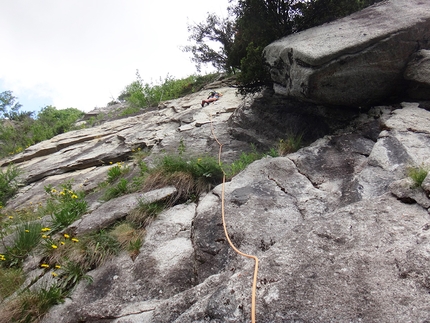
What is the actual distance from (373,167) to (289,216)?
139 centimetres

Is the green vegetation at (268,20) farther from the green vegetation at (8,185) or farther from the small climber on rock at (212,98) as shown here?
the green vegetation at (8,185)

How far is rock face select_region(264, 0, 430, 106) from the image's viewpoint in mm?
5047

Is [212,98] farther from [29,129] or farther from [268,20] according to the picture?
[29,129]

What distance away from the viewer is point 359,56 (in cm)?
505

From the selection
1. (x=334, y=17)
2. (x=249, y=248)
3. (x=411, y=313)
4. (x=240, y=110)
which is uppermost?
(x=334, y=17)

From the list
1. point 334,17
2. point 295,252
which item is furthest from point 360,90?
point 295,252

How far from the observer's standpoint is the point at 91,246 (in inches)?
182

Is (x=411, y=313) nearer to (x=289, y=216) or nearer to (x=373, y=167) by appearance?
(x=289, y=216)

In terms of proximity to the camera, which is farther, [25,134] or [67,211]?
[25,134]

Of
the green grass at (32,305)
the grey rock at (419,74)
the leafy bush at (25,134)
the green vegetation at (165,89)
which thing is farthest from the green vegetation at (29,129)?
the grey rock at (419,74)

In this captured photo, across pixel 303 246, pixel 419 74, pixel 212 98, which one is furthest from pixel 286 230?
pixel 212 98

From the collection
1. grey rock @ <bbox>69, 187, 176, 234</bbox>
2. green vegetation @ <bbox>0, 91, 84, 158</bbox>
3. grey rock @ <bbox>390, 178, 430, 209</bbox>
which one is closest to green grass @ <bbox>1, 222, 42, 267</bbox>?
grey rock @ <bbox>69, 187, 176, 234</bbox>

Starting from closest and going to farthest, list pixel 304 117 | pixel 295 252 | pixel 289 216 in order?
pixel 295 252
pixel 289 216
pixel 304 117

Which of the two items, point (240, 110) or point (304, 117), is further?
point (240, 110)
